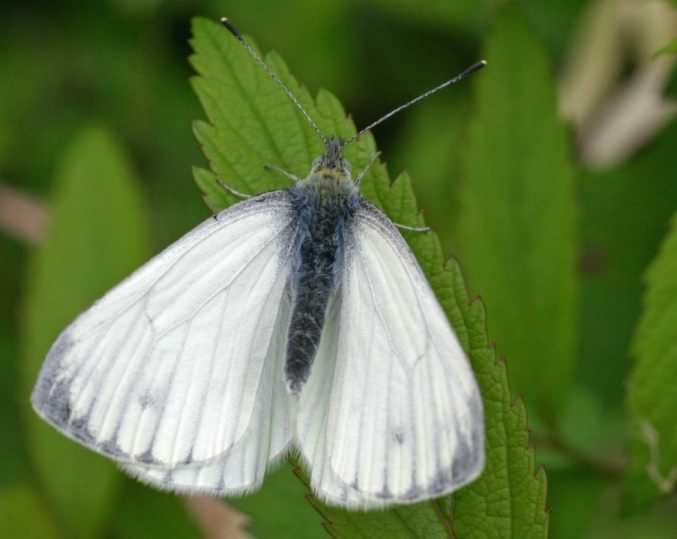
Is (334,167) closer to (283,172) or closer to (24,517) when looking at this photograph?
(283,172)

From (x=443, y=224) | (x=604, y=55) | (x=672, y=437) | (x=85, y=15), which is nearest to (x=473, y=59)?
(x=604, y=55)

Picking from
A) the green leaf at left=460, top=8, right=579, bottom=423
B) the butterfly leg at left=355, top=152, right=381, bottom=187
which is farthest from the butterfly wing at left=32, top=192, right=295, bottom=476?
the green leaf at left=460, top=8, right=579, bottom=423

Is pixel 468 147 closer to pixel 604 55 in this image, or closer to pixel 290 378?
pixel 290 378

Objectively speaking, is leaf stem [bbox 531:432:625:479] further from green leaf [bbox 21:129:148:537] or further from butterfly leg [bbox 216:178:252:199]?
green leaf [bbox 21:129:148:537]

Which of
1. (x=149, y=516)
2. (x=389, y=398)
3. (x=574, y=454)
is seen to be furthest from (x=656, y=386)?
(x=149, y=516)

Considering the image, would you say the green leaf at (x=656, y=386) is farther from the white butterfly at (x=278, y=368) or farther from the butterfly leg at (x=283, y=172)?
the butterfly leg at (x=283, y=172)

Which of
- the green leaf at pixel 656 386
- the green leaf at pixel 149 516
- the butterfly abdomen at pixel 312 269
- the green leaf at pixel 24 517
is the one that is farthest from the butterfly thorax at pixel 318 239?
the green leaf at pixel 24 517
